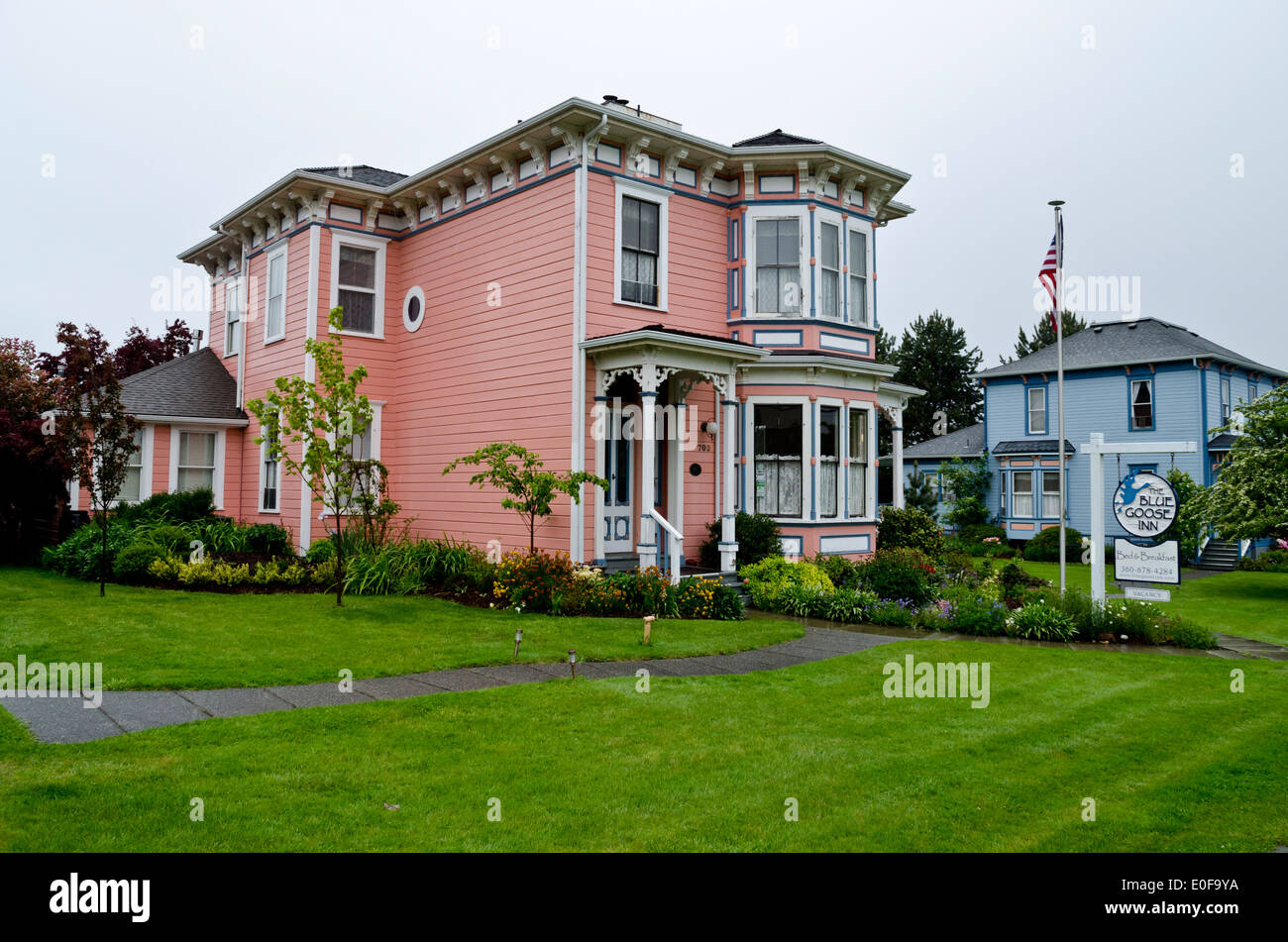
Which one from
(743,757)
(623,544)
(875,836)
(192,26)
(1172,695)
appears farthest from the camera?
(623,544)

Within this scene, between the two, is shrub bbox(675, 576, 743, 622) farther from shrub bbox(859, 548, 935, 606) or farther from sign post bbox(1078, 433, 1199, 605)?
sign post bbox(1078, 433, 1199, 605)

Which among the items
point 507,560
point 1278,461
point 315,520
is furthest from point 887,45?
point 315,520

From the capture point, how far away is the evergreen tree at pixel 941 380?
4762cm

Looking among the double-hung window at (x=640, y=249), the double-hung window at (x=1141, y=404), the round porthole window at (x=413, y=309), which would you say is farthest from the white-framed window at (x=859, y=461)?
the double-hung window at (x=1141, y=404)

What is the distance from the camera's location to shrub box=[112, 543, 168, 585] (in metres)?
14.0

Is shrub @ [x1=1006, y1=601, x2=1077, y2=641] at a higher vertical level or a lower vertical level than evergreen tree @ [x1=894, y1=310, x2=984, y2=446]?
lower

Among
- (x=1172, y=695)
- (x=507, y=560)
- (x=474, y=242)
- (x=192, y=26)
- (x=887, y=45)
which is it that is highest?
(x=887, y=45)

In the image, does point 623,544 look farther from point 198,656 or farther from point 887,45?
point 887,45

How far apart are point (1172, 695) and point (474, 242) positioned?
42.6ft

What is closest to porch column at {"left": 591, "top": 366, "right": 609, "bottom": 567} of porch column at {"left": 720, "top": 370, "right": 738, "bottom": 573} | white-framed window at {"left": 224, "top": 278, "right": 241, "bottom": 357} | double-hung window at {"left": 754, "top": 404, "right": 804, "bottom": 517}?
porch column at {"left": 720, "top": 370, "right": 738, "bottom": 573}

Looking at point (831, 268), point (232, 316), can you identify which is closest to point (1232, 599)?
point (831, 268)

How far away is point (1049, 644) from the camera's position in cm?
1102

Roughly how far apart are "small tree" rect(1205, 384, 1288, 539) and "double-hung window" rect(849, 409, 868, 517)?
28.9 ft

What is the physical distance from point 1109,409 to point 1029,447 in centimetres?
274
